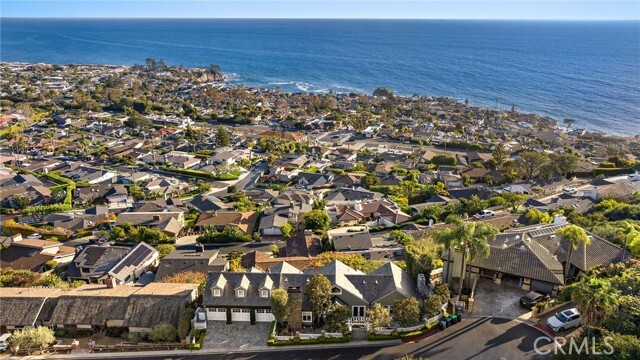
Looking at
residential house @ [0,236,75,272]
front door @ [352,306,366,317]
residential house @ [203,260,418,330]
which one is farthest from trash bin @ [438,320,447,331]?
residential house @ [0,236,75,272]

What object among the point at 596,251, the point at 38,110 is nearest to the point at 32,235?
the point at 596,251

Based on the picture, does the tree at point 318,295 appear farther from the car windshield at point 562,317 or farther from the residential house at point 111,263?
the residential house at point 111,263

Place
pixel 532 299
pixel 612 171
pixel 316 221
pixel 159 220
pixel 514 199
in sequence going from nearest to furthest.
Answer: pixel 532 299 < pixel 316 221 < pixel 159 220 < pixel 514 199 < pixel 612 171

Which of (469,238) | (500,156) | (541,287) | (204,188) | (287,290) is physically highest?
(469,238)

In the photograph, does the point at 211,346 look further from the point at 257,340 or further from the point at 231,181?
the point at 231,181

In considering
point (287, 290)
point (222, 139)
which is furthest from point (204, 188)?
point (287, 290)

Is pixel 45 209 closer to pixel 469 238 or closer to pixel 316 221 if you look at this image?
pixel 316 221

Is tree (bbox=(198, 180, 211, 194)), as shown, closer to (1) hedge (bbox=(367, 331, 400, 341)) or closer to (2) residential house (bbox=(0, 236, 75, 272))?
(2) residential house (bbox=(0, 236, 75, 272))
